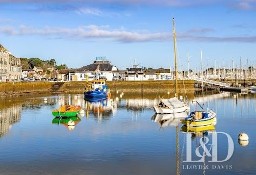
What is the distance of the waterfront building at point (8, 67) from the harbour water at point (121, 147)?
57550 mm

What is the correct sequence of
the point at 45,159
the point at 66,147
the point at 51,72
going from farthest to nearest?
the point at 51,72
the point at 66,147
the point at 45,159

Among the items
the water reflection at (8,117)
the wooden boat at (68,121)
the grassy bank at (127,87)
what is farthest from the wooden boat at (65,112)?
the grassy bank at (127,87)

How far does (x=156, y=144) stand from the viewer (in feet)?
119

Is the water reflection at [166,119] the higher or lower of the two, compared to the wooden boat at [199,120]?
lower

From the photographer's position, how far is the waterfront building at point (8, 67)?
11050 cm

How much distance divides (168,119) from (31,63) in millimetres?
150189

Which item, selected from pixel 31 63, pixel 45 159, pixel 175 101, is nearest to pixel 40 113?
pixel 175 101

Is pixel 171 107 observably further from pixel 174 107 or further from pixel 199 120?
pixel 199 120

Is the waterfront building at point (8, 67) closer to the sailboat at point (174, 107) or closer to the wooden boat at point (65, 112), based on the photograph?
the wooden boat at point (65, 112)

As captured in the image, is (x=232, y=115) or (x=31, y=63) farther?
(x=31, y=63)

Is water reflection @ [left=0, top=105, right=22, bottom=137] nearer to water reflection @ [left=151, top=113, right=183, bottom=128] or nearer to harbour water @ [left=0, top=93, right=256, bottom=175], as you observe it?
harbour water @ [left=0, top=93, right=256, bottom=175]

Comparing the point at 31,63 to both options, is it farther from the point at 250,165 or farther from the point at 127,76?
the point at 250,165

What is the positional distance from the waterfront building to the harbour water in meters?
57.6

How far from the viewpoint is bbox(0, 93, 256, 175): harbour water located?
28.2m
